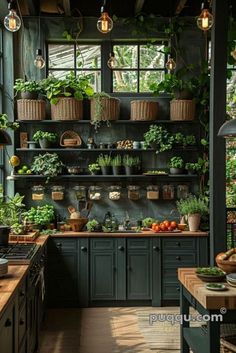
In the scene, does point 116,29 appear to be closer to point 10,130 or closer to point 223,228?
point 10,130

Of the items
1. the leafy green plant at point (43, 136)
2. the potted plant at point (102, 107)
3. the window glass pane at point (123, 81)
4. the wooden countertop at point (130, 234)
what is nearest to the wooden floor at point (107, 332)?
the wooden countertop at point (130, 234)

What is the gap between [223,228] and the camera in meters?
5.67

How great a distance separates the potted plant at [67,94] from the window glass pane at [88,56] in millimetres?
439

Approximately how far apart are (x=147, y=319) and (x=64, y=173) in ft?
7.51

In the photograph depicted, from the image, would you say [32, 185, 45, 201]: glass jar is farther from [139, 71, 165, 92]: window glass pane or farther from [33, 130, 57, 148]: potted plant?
[139, 71, 165, 92]: window glass pane

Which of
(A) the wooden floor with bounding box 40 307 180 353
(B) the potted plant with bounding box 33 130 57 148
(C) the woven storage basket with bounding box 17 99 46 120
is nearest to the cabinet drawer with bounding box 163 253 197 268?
(A) the wooden floor with bounding box 40 307 180 353

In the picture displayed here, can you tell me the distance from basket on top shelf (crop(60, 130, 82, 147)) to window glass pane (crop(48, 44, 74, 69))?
0.94 metres

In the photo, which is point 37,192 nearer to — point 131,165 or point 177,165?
point 131,165

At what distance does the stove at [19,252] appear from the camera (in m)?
4.37

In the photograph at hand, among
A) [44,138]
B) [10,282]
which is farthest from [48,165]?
[10,282]

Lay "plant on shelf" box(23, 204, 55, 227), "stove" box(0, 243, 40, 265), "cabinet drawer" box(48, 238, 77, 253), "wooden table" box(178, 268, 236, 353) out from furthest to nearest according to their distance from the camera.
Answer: "plant on shelf" box(23, 204, 55, 227)
"cabinet drawer" box(48, 238, 77, 253)
"stove" box(0, 243, 40, 265)
"wooden table" box(178, 268, 236, 353)

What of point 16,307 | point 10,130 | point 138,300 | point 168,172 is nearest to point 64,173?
point 10,130

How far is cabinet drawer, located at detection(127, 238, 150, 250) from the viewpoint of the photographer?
6.69m

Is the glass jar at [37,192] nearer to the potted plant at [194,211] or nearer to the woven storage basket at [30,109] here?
the woven storage basket at [30,109]
